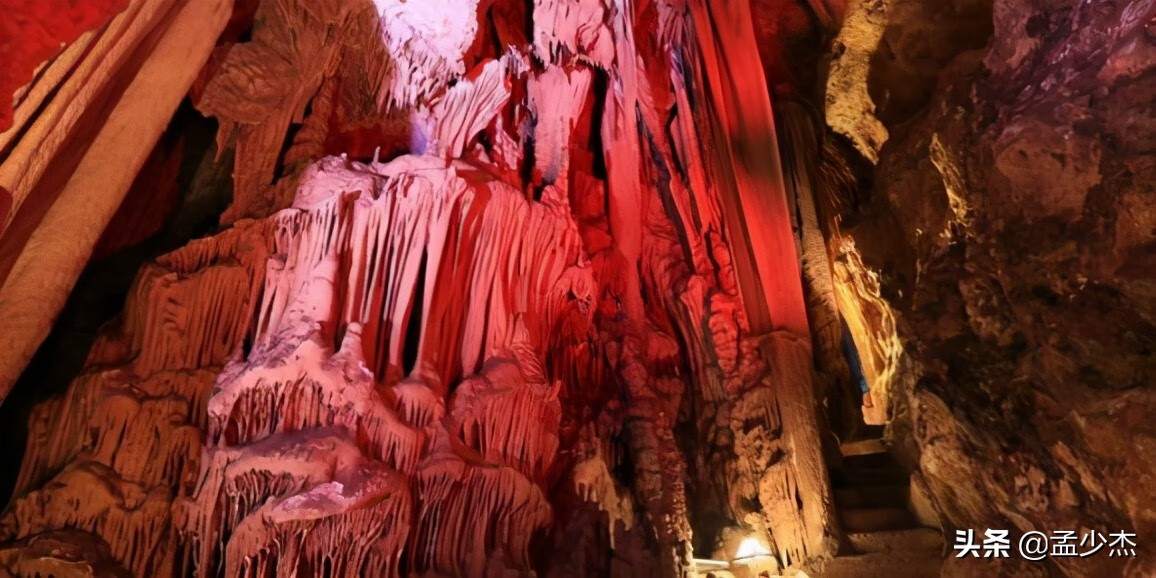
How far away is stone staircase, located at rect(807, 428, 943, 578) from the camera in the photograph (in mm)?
5125

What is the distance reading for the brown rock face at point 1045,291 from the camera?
3340mm

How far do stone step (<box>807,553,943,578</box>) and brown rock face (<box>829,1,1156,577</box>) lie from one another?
0.77 m

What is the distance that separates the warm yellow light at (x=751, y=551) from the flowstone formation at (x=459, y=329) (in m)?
0.08

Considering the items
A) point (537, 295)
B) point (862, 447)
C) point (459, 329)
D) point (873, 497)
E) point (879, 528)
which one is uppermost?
point (537, 295)

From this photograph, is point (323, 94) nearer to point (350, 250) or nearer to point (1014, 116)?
point (350, 250)

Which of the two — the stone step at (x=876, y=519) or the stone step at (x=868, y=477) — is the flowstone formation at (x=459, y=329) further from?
the stone step at (x=868, y=477)

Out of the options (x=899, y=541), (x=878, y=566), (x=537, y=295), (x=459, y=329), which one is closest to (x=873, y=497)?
(x=899, y=541)

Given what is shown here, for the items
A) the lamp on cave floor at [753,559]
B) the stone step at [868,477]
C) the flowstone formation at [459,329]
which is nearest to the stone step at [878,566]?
the flowstone formation at [459,329]

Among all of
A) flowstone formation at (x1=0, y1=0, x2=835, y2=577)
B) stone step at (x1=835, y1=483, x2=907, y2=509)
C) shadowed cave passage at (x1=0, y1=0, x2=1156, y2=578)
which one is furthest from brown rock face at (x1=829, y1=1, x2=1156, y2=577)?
flowstone formation at (x1=0, y1=0, x2=835, y2=577)

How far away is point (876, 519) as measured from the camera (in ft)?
18.1

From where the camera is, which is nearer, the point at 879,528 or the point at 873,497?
the point at 879,528

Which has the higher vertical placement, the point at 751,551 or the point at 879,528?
the point at 879,528

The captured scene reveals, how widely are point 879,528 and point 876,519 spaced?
0.27ft

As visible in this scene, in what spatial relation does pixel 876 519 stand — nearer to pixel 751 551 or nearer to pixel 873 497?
pixel 873 497
